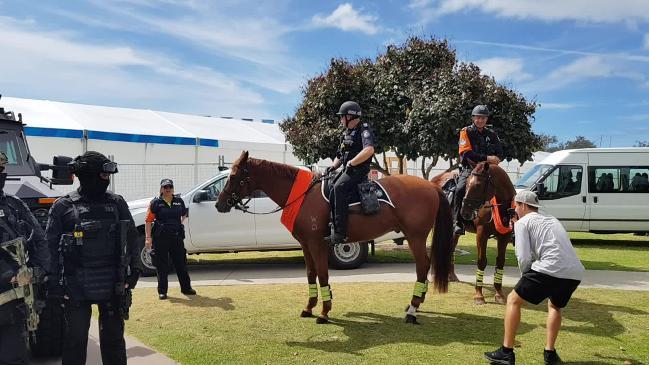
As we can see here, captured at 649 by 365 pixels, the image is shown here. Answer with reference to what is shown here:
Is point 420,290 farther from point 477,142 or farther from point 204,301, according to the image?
point 204,301

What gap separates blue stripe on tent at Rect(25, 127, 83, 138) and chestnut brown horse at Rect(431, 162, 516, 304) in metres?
14.8

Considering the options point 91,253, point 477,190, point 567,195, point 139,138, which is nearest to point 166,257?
point 91,253

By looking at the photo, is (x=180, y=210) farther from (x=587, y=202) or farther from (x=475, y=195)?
(x=587, y=202)

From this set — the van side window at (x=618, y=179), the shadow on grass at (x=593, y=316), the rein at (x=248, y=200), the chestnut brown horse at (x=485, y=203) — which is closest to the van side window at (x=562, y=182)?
the van side window at (x=618, y=179)

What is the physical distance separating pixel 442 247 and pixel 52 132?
48.9ft

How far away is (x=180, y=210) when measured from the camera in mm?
7820

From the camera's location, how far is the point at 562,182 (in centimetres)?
1445

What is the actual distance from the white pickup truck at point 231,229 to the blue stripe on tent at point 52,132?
28.4 ft

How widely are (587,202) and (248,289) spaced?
10.9 metres

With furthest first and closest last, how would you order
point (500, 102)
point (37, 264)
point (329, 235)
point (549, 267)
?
1. point (500, 102)
2. point (329, 235)
3. point (549, 267)
4. point (37, 264)

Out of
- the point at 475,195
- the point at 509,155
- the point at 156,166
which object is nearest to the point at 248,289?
Result: the point at 475,195

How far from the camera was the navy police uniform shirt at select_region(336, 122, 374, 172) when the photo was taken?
6.25 m

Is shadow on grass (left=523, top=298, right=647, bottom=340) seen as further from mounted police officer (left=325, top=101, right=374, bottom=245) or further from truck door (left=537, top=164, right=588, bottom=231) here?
truck door (left=537, top=164, right=588, bottom=231)

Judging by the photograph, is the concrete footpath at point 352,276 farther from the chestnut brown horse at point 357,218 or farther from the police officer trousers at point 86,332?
the police officer trousers at point 86,332
